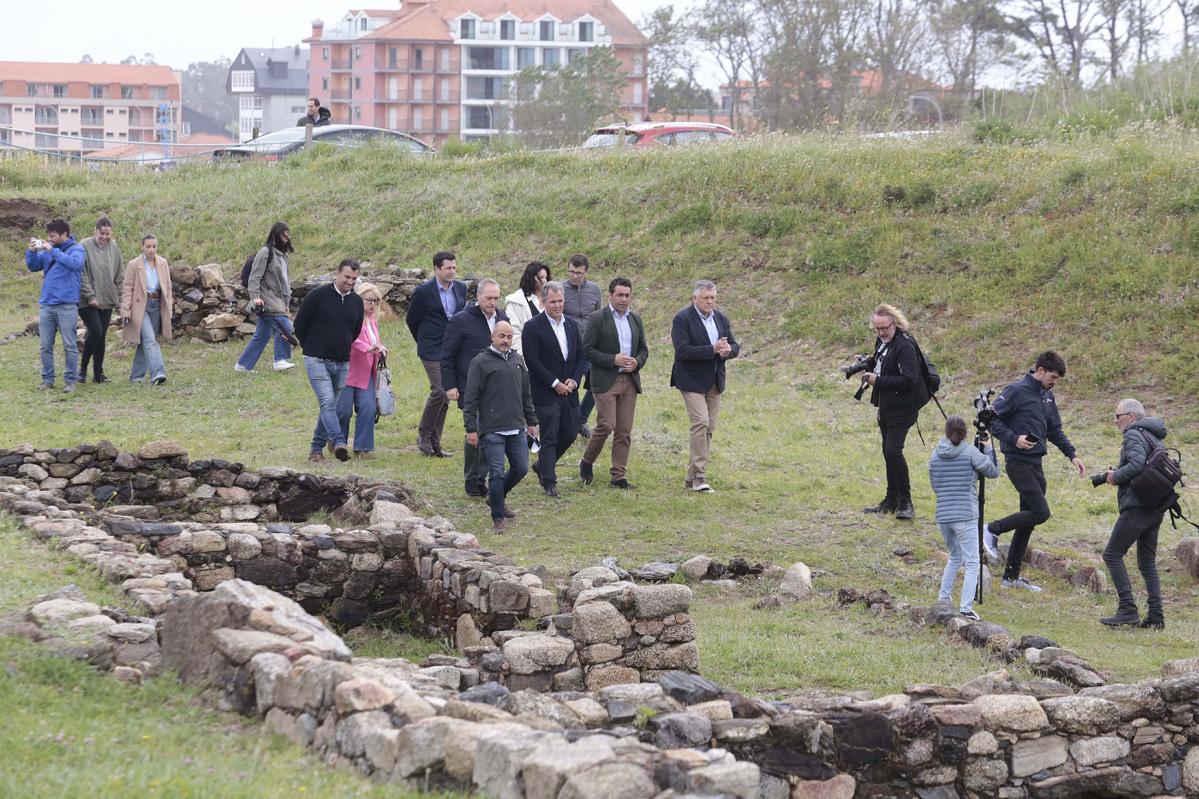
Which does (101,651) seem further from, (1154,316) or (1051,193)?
(1051,193)

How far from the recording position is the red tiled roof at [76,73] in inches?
4131

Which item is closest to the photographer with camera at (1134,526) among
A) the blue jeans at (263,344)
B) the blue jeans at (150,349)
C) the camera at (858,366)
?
the camera at (858,366)

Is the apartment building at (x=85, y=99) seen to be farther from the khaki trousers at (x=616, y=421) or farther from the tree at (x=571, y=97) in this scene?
the khaki trousers at (x=616, y=421)

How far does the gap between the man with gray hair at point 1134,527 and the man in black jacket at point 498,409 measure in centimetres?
465

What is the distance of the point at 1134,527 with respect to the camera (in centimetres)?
834

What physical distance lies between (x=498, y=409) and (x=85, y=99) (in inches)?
4361

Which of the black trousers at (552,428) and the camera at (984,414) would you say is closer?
the camera at (984,414)

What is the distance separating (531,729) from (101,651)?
2206 mm

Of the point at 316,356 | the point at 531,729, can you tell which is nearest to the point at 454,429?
Answer: the point at 316,356

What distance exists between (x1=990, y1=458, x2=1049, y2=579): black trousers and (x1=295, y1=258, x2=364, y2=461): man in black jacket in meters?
6.26

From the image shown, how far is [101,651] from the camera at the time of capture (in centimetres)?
532

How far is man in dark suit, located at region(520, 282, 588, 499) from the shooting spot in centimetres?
1081

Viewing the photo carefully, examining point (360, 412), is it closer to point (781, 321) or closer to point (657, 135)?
point (781, 321)

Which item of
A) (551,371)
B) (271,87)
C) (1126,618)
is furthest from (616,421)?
(271,87)
